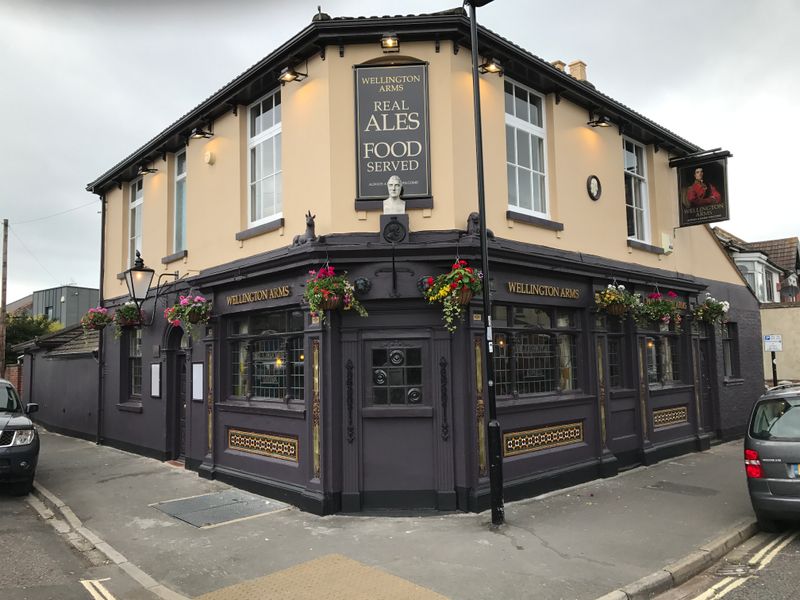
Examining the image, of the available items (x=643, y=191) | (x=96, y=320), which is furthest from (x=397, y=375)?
(x=96, y=320)

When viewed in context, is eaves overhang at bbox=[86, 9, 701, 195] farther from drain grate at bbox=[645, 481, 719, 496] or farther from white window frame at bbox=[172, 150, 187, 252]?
drain grate at bbox=[645, 481, 719, 496]

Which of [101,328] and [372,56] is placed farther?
[101,328]

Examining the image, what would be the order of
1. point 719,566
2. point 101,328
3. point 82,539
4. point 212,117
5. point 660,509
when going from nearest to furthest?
point 719,566 < point 82,539 < point 660,509 < point 212,117 < point 101,328

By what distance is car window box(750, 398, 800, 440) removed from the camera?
23.4 feet

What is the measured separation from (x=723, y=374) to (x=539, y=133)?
8.97 m

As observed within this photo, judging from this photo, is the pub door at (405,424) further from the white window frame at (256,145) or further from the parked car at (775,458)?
the parked car at (775,458)

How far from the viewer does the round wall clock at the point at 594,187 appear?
11.4 meters

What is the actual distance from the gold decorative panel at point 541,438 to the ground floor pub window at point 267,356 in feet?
11.1

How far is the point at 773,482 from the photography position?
22.8 ft

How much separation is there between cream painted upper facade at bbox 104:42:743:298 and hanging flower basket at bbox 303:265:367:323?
883 mm

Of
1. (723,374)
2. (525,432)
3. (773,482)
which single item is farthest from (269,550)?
(723,374)

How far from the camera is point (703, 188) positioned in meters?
13.6

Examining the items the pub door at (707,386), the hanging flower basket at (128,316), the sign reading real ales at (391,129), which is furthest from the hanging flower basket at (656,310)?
the hanging flower basket at (128,316)

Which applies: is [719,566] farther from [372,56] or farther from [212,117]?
[212,117]
